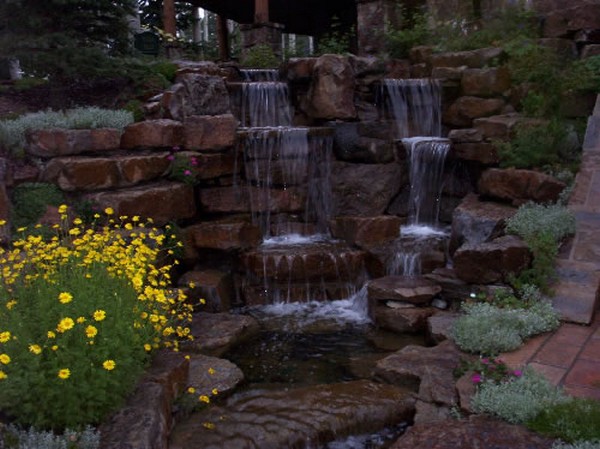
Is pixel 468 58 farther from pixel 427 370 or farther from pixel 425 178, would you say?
pixel 427 370

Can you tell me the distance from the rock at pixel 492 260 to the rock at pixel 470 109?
3376mm

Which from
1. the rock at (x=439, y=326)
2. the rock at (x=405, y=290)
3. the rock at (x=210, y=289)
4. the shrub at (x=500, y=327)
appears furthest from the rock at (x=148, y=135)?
the shrub at (x=500, y=327)

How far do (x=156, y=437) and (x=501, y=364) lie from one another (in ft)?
8.18

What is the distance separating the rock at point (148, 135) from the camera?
7.79 meters

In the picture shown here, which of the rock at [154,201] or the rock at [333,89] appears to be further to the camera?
the rock at [333,89]

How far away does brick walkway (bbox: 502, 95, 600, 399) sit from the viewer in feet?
13.9

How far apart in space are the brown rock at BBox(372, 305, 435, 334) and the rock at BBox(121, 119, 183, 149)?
3.69 m

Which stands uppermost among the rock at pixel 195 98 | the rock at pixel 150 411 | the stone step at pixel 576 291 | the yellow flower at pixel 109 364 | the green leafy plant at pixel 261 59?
the green leafy plant at pixel 261 59

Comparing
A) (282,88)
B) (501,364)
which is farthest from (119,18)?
(501,364)

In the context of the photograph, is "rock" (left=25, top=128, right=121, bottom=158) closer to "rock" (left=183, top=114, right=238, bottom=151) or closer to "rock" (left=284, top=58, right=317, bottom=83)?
"rock" (left=183, top=114, right=238, bottom=151)

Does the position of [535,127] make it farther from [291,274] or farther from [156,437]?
[156,437]

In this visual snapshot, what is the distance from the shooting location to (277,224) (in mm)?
8883

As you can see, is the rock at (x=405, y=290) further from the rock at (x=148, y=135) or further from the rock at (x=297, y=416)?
the rock at (x=148, y=135)

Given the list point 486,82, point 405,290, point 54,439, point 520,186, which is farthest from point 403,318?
point 486,82
